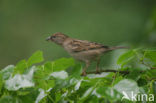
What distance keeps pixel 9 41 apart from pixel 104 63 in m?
3.87

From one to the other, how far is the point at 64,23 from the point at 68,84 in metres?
6.18

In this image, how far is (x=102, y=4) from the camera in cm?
880

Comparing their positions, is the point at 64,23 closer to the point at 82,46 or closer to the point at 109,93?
the point at 82,46

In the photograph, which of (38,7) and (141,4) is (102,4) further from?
(38,7)

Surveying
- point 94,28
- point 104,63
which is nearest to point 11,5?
point 94,28

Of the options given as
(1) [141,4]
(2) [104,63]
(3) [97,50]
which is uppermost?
(1) [141,4]

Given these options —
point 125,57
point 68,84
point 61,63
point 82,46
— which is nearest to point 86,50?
point 82,46

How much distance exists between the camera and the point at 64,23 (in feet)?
25.9

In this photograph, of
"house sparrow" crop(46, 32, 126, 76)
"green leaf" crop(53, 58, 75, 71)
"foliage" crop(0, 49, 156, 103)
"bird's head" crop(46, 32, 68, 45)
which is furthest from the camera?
"bird's head" crop(46, 32, 68, 45)

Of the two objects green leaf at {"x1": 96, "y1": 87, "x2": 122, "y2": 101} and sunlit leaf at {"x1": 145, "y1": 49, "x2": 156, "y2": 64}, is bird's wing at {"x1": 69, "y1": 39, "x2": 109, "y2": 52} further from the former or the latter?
green leaf at {"x1": 96, "y1": 87, "x2": 122, "y2": 101}

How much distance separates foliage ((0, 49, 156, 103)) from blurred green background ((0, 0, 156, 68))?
14.1 feet

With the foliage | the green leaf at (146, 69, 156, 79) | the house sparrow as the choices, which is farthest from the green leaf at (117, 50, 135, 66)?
the house sparrow

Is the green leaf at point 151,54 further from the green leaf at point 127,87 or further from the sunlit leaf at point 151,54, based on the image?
the green leaf at point 127,87

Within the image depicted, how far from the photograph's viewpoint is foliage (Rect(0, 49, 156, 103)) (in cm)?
156
